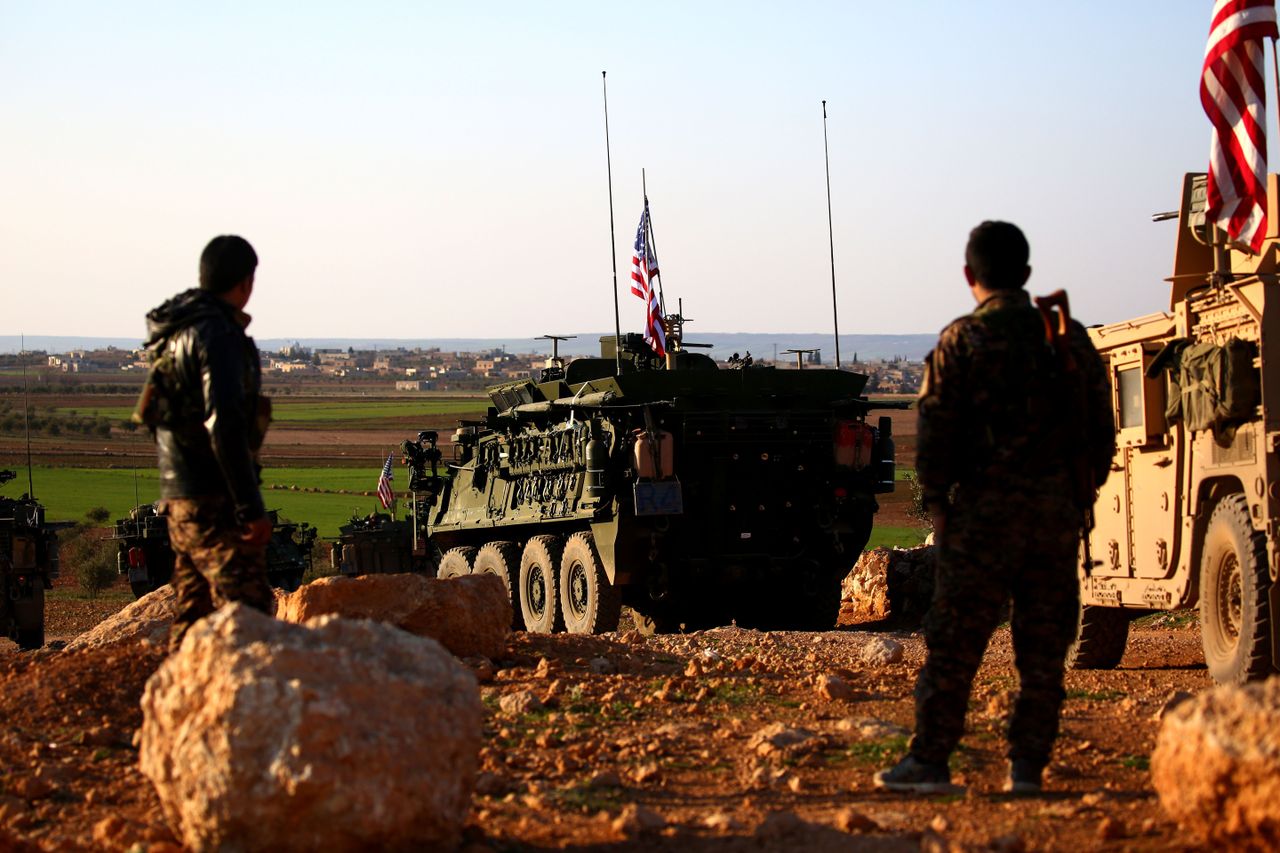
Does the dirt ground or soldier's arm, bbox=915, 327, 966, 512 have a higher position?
soldier's arm, bbox=915, 327, 966, 512

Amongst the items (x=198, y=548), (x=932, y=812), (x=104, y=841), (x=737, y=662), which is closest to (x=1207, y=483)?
(x=737, y=662)

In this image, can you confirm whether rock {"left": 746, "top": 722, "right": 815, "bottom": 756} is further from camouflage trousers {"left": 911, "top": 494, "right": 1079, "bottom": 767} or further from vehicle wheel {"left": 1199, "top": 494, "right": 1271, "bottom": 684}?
vehicle wheel {"left": 1199, "top": 494, "right": 1271, "bottom": 684}

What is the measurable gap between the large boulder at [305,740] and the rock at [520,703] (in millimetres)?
2877

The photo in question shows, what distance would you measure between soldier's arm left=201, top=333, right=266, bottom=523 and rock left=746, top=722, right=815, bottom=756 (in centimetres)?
212

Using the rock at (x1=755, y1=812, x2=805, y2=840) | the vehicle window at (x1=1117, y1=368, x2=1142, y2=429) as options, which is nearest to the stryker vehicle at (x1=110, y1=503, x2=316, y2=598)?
the vehicle window at (x1=1117, y1=368, x2=1142, y2=429)

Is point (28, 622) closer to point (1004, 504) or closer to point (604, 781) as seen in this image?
point (604, 781)

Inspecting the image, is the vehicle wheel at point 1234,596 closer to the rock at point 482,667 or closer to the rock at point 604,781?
the rock at point 482,667

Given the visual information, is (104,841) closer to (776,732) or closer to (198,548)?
(198,548)

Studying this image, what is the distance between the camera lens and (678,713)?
775 cm

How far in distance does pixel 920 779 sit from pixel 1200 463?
4.81 metres

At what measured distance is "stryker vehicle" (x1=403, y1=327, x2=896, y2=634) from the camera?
50.7 ft

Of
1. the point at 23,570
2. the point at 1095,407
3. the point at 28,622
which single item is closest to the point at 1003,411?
the point at 1095,407

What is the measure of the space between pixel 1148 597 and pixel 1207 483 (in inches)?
43.0

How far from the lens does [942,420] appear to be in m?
5.64
